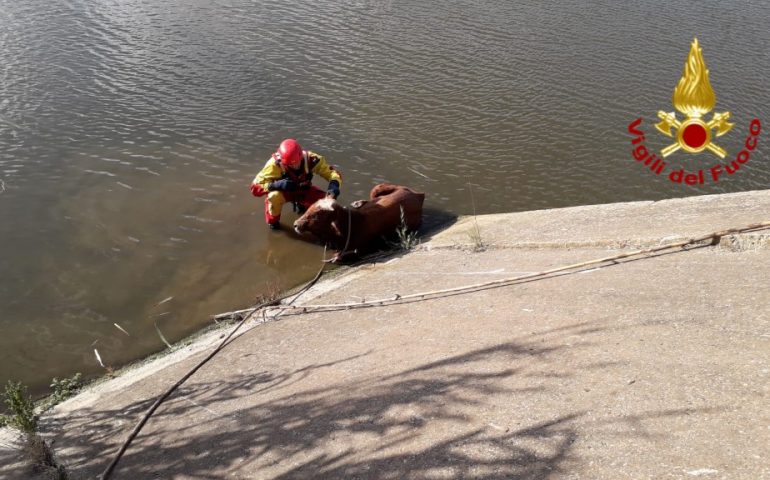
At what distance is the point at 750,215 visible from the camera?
21.3ft

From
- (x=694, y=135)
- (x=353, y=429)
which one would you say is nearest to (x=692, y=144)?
(x=694, y=135)

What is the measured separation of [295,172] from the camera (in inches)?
339

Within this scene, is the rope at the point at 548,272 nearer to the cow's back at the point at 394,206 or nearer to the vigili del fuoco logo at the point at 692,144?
the cow's back at the point at 394,206

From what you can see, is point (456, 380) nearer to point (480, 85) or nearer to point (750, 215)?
point (750, 215)

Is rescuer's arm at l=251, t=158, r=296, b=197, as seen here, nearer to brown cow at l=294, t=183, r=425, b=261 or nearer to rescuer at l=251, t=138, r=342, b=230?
rescuer at l=251, t=138, r=342, b=230

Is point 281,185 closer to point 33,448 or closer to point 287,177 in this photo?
point 287,177

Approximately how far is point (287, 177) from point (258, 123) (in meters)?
2.58

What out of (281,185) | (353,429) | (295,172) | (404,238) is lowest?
(353,429)

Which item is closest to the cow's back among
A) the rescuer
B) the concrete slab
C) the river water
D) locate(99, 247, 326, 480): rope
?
the rescuer

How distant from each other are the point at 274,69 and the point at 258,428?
921 cm

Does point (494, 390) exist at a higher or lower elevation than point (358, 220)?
lower

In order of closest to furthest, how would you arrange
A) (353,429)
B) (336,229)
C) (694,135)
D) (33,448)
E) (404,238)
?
(353,429), (33,448), (336,229), (404,238), (694,135)

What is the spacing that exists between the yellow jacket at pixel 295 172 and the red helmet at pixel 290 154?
0.08 metres

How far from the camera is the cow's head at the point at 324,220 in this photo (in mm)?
7773
